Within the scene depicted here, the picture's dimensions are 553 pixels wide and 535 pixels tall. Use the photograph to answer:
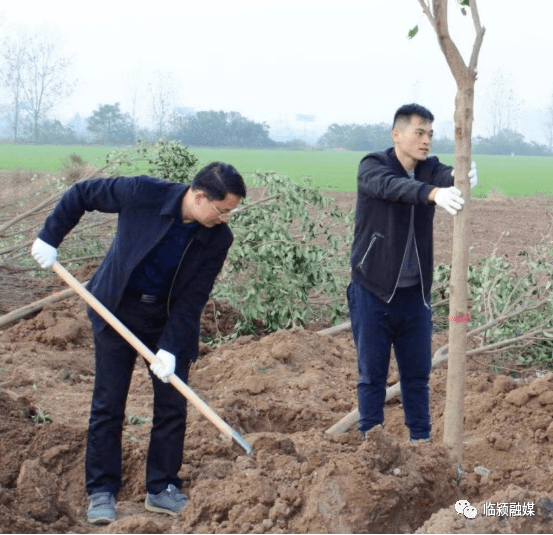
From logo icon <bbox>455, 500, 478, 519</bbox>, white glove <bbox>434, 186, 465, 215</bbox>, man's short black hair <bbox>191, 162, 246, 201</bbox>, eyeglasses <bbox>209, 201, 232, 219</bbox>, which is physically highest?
man's short black hair <bbox>191, 162, 246, 201</bbox>

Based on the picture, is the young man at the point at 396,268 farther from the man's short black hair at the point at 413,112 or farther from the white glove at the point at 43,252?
the white glove at the point at 43,252

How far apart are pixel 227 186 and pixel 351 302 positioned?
1134 mm

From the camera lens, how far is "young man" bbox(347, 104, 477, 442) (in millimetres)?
4164

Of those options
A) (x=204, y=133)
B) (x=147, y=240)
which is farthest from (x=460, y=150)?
(x=204, y=133)

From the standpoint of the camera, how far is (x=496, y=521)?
9.98ft

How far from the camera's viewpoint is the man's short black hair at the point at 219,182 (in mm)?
3598

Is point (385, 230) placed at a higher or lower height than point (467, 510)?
higher

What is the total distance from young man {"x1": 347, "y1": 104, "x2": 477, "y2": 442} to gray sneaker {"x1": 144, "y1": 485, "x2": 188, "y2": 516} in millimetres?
1029

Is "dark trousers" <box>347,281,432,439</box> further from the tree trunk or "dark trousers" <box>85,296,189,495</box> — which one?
"dark trousers" <box>85,296,189,495</box>

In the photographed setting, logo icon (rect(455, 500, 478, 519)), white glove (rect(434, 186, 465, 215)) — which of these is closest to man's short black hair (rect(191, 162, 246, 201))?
white glove (rect(434, 186, 465, 215))

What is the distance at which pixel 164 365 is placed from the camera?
3.75 metres

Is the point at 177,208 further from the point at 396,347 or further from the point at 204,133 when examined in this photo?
the point at 204,133

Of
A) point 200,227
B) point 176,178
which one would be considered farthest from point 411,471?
point 176,178

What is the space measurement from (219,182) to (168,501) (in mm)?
1507
